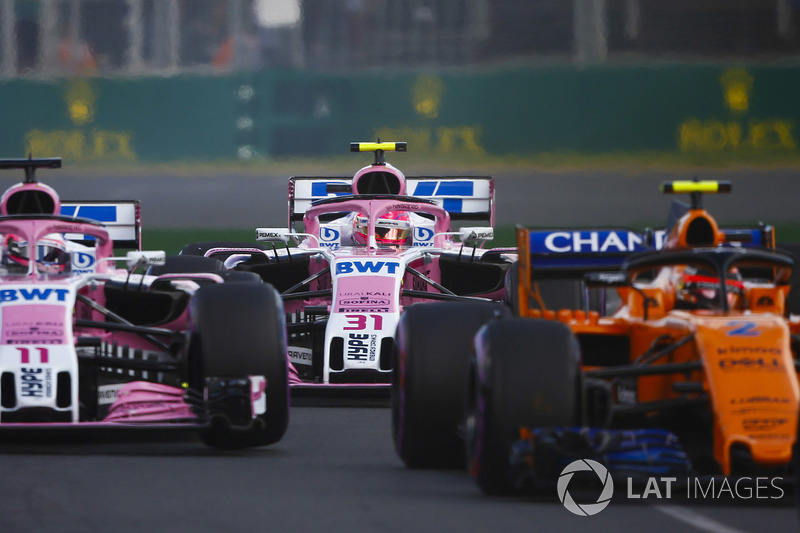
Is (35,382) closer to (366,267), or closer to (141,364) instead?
(141,364)

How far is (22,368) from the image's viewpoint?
900 centimetres

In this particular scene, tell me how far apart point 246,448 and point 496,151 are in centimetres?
1899

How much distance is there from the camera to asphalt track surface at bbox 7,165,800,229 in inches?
1073

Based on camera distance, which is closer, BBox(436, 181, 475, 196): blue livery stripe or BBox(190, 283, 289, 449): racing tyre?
BBox(190, 283, 289, 449): racing tyre

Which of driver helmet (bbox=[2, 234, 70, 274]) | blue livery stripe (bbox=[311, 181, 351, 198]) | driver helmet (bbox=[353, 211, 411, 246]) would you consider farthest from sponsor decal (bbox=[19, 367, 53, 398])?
blue livery stripe (bbox=[311, 181, 351, 198])

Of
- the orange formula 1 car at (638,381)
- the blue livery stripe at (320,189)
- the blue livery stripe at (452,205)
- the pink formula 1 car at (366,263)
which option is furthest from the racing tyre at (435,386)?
the blue livery stripe at (320,189)

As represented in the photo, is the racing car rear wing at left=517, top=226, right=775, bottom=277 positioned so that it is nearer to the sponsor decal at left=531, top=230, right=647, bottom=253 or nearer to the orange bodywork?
the sponsor decal at left=531, top=230, right=647, bottom=253

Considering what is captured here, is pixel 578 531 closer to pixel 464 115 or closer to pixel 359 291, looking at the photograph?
pixel 359 291

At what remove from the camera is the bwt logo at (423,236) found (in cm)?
1552

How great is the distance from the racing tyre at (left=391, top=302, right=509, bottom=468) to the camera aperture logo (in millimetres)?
1329

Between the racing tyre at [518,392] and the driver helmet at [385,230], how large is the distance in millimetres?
7891

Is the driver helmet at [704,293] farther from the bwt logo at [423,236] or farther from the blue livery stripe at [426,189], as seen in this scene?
the blue livery stripe at [426,189]

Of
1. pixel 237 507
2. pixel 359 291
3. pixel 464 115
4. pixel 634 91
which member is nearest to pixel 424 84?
pixel 464 115

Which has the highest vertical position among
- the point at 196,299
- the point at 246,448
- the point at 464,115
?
the point at 464,115
